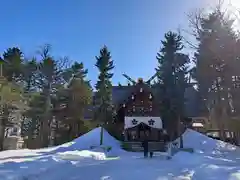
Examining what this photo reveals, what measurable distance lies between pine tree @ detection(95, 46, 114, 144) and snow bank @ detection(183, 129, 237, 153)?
8196 mm

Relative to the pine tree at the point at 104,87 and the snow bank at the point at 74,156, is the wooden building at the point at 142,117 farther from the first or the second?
the snow bank at the point at 74,156

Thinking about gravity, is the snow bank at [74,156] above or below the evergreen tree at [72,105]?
below

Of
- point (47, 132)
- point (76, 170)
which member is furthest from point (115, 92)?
point (76, 170)

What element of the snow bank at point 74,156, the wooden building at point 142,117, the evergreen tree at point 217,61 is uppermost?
the evergreen tree at point 217,61

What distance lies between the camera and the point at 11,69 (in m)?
31.0

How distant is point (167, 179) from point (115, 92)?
31253mm

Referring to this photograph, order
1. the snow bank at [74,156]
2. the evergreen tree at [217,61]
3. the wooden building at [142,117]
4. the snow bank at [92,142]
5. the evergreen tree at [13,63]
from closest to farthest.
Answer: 1. the snow bank at [74,156]
2. the snow bank at [92,142]
3. the evergreen tree at [217,61]
4. the wooden building at [142,117]
5. the evergreen tree at [13,63]

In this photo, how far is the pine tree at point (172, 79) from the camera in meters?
26.5

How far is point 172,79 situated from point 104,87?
7170 mm

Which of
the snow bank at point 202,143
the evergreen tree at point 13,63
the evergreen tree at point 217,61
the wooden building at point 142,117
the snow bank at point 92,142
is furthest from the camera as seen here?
the evergreen tree at point 13,63

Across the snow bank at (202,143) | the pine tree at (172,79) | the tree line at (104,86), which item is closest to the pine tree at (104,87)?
the tree line at (104,86)

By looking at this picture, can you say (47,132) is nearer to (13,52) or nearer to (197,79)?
(13,52)

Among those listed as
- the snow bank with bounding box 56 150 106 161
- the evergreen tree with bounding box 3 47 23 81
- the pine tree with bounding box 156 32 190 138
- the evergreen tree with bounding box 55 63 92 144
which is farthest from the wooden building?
the evergreen tree with bounding box 3 47 23 81

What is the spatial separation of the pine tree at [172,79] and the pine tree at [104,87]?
17.8 ft
